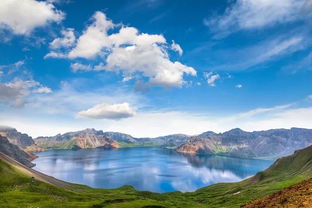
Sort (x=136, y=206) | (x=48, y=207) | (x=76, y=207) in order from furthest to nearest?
1. (x=136, y=206)
2. (x=76, y=207)
3. (x=48, y=207)

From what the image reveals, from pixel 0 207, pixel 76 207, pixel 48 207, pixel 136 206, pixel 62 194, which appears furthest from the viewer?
pixel 62 194

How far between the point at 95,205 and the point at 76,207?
303 inches

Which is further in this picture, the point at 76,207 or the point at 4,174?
the point at 4,174

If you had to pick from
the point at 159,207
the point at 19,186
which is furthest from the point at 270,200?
the point at 19,186

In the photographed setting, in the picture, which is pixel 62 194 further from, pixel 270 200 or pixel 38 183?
pixel 270 200

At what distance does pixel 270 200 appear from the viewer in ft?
105

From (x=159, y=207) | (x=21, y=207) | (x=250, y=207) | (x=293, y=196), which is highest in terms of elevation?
(x=293, y=196)

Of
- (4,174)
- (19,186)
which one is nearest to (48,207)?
(19,186)

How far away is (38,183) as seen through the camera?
507ft

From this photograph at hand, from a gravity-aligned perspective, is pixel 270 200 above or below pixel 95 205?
above

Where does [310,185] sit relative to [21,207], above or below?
above

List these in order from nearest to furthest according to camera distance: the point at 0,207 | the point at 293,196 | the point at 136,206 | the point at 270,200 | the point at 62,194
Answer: the point at 293,196, the point at 270,200, the point at 0,207, the point at 136,206, the point at 62,194

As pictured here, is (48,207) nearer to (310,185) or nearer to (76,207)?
(76,207)

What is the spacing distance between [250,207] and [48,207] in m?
72.8
